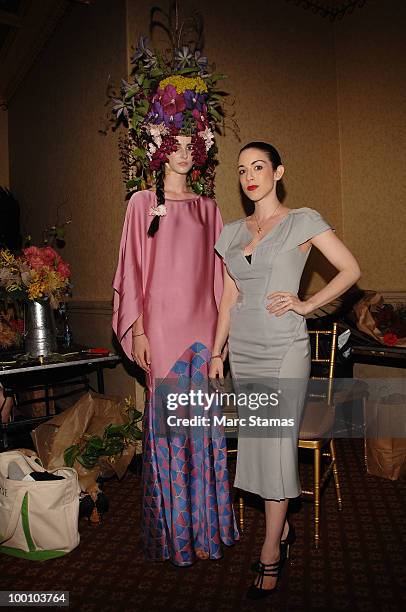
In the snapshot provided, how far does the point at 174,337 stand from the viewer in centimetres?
241

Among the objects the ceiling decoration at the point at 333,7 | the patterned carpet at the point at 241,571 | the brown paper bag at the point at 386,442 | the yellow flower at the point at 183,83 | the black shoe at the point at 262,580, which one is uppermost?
the ceiling decoration at the point at 333,7

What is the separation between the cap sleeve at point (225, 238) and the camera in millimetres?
2393

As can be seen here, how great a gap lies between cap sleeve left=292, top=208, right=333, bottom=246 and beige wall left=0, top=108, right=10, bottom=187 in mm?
5268

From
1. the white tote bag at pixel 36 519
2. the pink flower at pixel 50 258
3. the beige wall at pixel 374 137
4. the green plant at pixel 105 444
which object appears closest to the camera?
the white tote bag at pixel 36 519

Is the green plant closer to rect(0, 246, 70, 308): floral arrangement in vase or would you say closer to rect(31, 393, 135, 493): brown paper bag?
rect(31, 393, 135, 493): brown paper bag

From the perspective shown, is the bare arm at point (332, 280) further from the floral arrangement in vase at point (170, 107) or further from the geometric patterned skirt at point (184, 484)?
the floral arrangement in vase at point (170, 107)

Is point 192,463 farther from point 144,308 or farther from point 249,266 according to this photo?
point 249,266

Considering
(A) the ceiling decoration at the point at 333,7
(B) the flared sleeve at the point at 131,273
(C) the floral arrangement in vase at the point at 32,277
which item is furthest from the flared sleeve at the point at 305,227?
(A) the ceiling decoration at the point at 333,7

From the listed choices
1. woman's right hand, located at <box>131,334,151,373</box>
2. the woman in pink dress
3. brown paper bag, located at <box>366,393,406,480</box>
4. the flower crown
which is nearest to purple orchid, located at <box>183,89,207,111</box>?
the flower crown

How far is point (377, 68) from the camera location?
442cm

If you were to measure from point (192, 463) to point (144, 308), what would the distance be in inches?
28.9

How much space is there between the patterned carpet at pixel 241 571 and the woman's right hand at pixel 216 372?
820 millimetres

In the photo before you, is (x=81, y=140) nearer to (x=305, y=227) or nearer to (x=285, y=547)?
(x=305, y=227)

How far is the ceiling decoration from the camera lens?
4438mm
